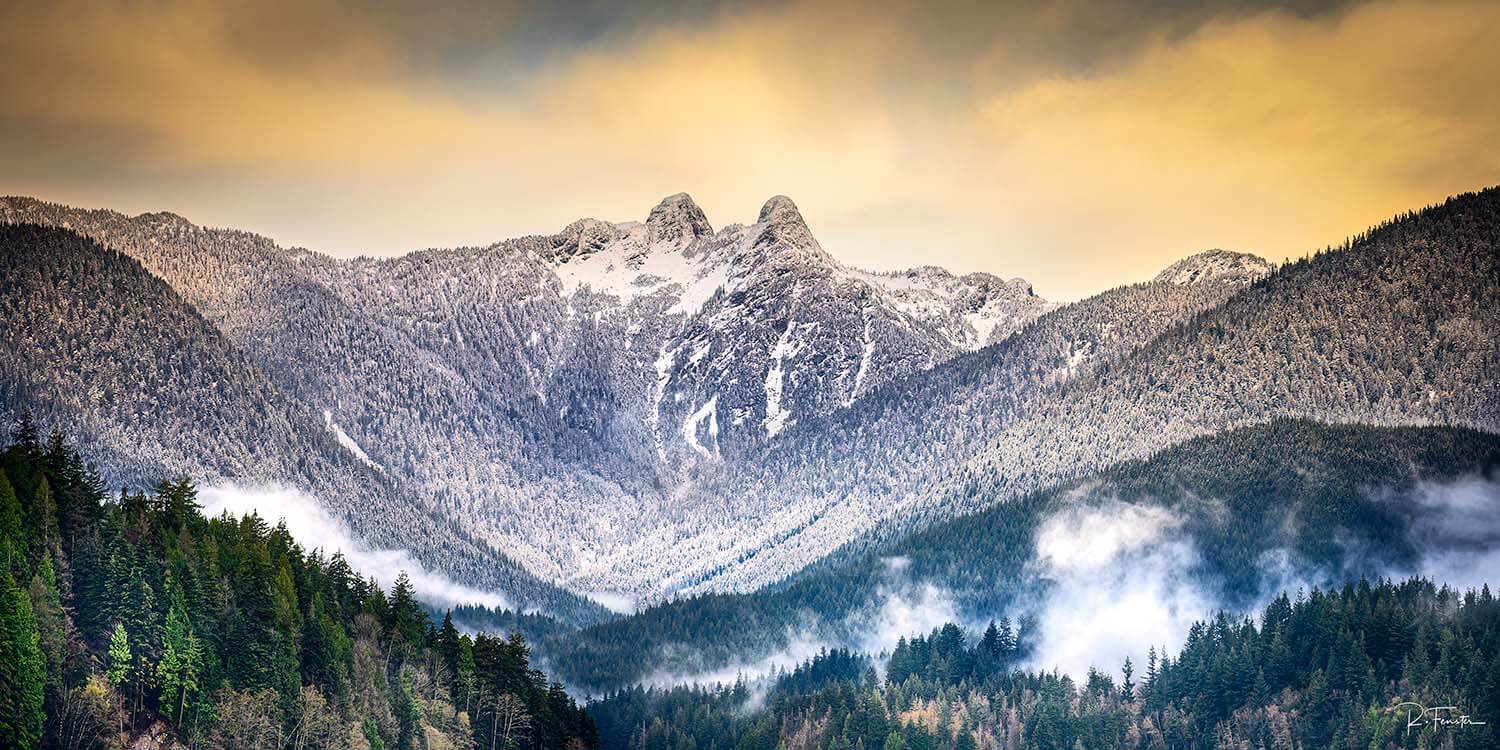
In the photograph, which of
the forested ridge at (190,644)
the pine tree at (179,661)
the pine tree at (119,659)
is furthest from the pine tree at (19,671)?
the pine tree at (179,661)

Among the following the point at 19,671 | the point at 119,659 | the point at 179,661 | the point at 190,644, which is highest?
the point at 190,644

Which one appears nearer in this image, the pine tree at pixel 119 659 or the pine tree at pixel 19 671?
the pine tree at pixel 19 671

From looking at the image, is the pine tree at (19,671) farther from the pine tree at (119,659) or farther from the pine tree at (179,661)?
the pine tree at (179,661)

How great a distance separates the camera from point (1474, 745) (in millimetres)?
198500

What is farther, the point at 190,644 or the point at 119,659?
the point at 190,644

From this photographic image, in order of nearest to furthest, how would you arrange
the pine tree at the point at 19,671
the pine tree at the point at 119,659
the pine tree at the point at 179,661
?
1. the pine tree at the point at 19,671
2. the pine tree at the point at 119,659
3. the pine tree at the point at 179,661

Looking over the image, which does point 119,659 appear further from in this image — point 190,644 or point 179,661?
point 190,644

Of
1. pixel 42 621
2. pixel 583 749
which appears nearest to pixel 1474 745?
pixel 583 749

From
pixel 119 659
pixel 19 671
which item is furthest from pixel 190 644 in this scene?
pixel 19 671

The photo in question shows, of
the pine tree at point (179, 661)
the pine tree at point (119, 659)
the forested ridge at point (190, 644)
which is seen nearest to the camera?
the forested ridge at point (190, 644)

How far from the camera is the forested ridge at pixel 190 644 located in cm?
13662

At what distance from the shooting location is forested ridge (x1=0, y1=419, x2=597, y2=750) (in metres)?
137

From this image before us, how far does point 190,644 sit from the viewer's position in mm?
147750

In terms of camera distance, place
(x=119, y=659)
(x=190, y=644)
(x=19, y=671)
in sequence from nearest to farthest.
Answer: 1. (x=19, y=671)
2. (x=119, y=659)
3. (x=190, y=644)
